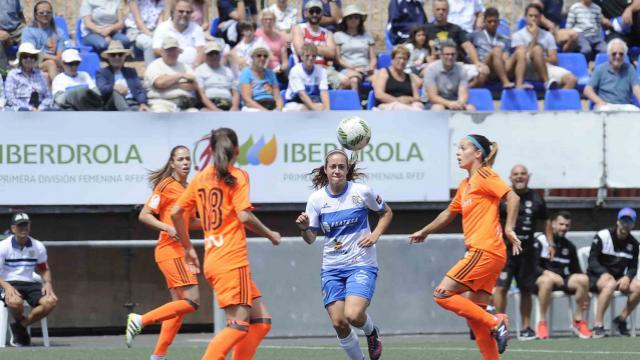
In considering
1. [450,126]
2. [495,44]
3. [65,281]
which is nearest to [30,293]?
[65,281]

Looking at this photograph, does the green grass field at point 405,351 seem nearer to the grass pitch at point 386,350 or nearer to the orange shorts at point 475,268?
the grass pitch at point 386,350

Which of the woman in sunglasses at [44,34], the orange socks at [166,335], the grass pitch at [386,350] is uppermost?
the woman in sunglasses at [44,34]

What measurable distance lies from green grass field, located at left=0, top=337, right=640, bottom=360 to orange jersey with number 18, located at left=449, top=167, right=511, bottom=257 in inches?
68.9

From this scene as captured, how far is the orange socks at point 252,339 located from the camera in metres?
8.45

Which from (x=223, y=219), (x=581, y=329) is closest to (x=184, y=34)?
(x=581, y=329)

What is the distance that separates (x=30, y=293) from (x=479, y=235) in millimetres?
6121

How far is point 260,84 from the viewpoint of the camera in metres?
15.4

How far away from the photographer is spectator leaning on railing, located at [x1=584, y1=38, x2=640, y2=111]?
16.1 metres

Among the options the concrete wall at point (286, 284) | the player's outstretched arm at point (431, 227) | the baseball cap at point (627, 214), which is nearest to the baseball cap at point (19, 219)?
the concrete wall at point (286, 284)

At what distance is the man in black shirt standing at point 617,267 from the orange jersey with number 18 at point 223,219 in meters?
6.96

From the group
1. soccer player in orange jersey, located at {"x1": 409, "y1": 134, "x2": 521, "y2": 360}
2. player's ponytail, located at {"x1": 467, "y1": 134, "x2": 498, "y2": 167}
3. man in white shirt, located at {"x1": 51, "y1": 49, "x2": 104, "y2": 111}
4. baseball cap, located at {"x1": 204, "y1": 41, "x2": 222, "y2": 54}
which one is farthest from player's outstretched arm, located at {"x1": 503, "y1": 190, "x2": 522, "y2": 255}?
baseball cap, located at {"x1": 204, "y1": 41, "x2": 222, "y2": 54}

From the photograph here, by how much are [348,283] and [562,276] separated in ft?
19.6

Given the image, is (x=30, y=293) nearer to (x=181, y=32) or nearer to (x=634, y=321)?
(x=181, y=32)

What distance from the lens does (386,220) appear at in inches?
361
